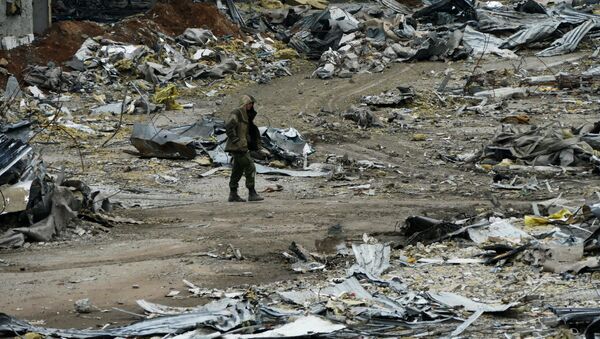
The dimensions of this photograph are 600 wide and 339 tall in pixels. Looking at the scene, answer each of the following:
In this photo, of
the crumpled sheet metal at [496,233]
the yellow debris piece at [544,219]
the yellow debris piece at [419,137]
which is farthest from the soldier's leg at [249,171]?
the yellow debris piece at [419,137]

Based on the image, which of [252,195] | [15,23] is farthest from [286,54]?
A: [252,195]

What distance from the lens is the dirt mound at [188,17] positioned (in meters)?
32.4

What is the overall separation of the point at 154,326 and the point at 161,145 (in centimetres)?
1038

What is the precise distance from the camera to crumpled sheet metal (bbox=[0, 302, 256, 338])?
360 inches

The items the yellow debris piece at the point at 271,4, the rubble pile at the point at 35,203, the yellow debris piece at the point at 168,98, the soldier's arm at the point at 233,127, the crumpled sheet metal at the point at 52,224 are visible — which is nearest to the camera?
the crumpled sheet metal at the point at 52,224

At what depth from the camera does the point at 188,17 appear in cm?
3319

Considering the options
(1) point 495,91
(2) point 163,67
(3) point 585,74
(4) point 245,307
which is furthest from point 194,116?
(4) point 245,307

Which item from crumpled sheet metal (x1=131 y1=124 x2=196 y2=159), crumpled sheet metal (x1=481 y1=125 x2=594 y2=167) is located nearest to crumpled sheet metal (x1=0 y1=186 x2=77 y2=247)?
crumpled sheet metal (x1=131 y1=124 x2=196 y2=159)

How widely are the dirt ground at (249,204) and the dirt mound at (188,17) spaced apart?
5.96 m

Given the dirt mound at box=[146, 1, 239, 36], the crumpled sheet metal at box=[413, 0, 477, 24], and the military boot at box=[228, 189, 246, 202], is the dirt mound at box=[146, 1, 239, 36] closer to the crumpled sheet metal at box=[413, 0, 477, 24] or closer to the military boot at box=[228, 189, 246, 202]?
the crumpled sheet metal at box=[413, 0, 477, 24]

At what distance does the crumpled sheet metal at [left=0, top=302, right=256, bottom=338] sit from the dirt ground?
17.8 inches

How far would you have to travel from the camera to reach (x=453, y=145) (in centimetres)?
2038

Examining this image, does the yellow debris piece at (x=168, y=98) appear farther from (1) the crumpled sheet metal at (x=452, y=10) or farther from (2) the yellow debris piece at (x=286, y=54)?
(1) the crumpled sheet metal at (x=452, y=10)

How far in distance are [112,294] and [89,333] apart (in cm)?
149
